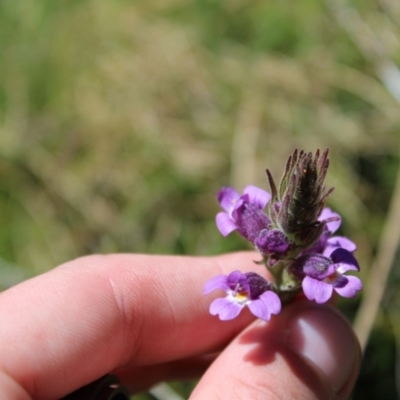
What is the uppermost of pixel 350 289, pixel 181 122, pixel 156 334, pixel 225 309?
pixel 181 122

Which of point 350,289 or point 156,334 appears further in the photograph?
point 156,334

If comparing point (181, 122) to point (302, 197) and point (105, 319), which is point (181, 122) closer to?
point (105, 319)

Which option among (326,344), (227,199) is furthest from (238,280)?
(326,344)

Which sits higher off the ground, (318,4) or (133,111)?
(318,4)

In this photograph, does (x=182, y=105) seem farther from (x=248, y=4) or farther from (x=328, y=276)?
(x=328, y=276)

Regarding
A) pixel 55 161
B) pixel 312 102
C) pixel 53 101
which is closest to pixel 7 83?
pixel 53 101


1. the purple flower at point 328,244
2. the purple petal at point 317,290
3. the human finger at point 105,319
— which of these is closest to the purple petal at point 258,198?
the purple flower at point 328,244

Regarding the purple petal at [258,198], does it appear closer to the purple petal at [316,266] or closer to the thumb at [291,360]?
the purple petal at [316,266]
